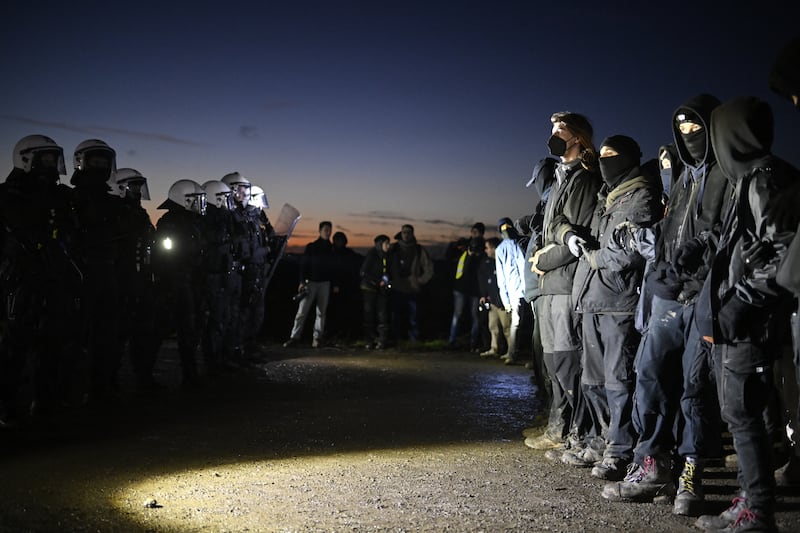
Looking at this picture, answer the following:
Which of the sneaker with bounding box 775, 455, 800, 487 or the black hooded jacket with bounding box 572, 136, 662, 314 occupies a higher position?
the black hooded jacket with bounding box 572, 136, 662, 314

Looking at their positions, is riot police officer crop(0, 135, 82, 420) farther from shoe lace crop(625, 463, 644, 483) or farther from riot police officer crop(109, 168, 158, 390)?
shoe lace crop(625, 463, 644, 483)

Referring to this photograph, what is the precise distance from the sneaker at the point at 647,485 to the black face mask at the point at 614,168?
200 centimetres

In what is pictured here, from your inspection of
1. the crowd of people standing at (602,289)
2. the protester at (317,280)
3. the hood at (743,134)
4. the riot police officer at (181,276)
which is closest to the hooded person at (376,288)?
the protester at (317,280)

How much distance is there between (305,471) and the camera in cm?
627

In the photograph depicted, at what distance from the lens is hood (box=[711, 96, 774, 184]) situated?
4.43 m

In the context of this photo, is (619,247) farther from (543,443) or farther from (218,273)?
(218,273)

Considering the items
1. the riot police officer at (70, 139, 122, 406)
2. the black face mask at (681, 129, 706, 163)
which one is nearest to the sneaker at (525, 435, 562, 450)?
the black face mask at (681, 129, 706, 163)

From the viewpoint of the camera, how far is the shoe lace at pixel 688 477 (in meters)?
5.07

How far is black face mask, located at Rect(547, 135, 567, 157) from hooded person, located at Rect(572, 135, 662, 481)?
929 mm

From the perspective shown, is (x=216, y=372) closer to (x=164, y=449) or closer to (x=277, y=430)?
(x=277, y=430)

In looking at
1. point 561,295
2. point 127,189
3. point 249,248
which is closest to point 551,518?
point 561,295

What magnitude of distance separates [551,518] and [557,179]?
10.6ft

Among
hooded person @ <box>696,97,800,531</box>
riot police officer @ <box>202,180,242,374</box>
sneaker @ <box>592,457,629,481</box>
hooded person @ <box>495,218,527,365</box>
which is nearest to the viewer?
hooded person @ <box>696,97,800,531</box>

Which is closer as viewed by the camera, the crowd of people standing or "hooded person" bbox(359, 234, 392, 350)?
the crowd of people standing
